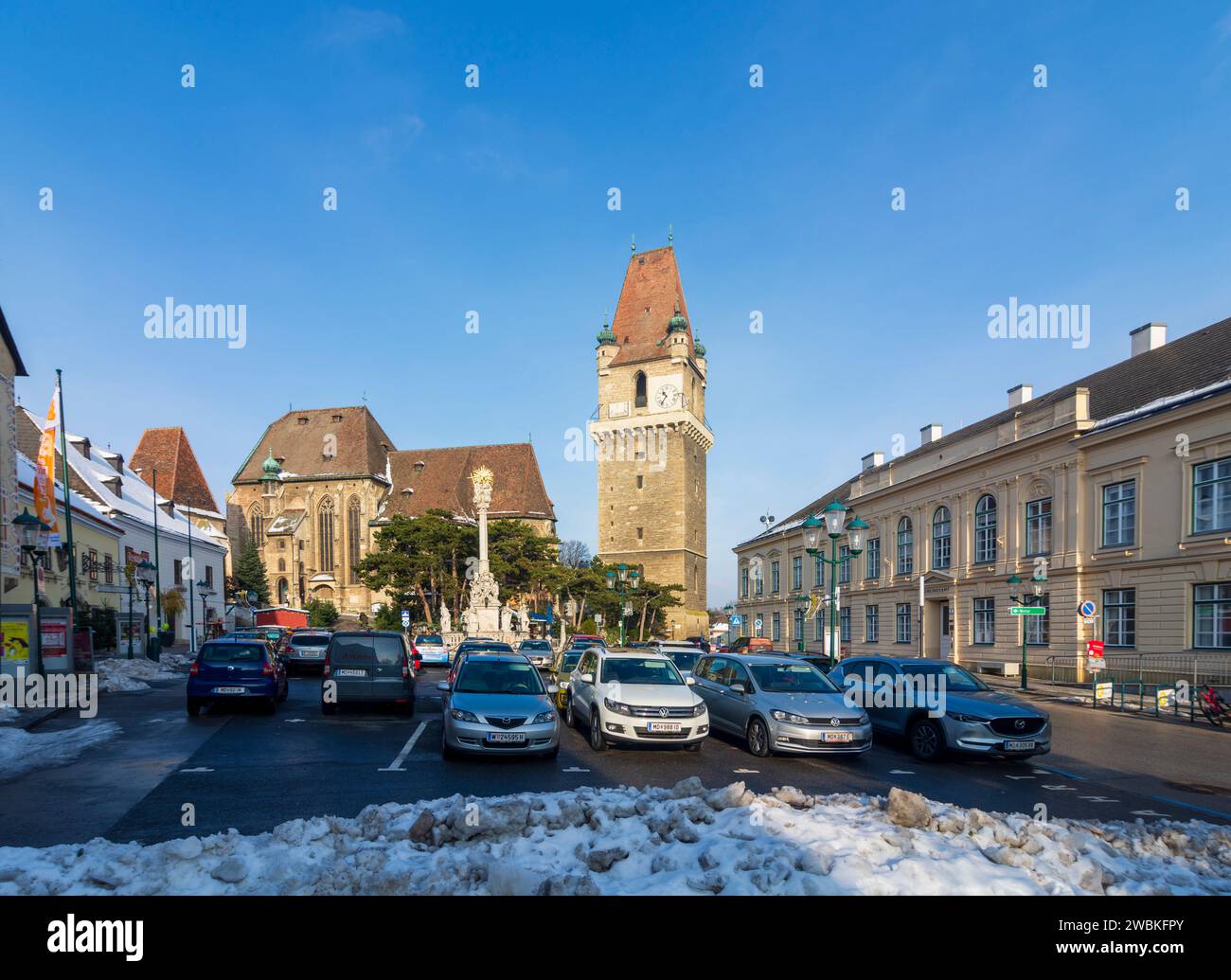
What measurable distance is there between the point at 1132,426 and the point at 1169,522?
10.5 ft

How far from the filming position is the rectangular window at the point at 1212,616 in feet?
72.4

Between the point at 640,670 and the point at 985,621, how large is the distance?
24789mm

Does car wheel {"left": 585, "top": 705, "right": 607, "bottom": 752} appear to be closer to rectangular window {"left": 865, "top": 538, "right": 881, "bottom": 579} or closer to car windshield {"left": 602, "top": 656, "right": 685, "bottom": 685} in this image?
car windshield {"left": 602, "top": 656, "right": 685, "bottom": 685}

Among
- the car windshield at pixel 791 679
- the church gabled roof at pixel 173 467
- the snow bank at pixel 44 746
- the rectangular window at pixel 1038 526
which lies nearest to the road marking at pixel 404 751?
the snow bank at pixel 44 746

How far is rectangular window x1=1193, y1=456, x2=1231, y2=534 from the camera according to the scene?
72.5 ft

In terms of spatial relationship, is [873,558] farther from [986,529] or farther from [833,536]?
[833,536]

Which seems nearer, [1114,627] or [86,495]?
[1114,627]

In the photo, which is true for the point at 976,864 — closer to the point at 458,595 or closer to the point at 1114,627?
the point at 1114,627

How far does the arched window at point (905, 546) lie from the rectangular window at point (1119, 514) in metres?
11.6

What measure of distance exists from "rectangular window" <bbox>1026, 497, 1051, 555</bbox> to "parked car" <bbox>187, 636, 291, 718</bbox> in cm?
2642

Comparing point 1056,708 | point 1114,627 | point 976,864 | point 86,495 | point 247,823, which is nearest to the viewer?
point 976,864
